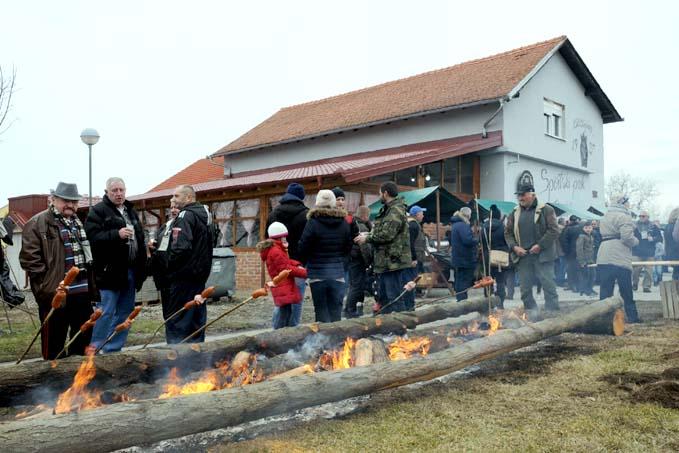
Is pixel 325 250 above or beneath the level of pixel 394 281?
above

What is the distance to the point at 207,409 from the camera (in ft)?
10.5

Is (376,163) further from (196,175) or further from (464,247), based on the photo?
(196,175)

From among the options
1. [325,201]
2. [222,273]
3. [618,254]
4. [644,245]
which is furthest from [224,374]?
[644,245]

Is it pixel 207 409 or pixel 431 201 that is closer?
pixel 207 409

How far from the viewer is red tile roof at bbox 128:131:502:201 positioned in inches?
536

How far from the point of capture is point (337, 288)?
623 cm

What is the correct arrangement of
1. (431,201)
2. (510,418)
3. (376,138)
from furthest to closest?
(376,138) → (431,201) → (510,418)

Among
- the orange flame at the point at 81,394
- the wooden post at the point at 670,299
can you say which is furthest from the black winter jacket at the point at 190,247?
the wooden post at the point at 670,299

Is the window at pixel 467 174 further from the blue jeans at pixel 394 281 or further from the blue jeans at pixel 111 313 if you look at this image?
the blue jeans at pixel 111 313

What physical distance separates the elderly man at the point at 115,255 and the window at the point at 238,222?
416 inches

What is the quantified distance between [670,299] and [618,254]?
1427 mm

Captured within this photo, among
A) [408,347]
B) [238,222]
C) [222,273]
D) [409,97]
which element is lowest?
[408,347]

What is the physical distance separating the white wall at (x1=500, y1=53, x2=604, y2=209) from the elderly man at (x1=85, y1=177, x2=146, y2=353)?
15.0 metres

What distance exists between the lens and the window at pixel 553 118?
2124 cm
